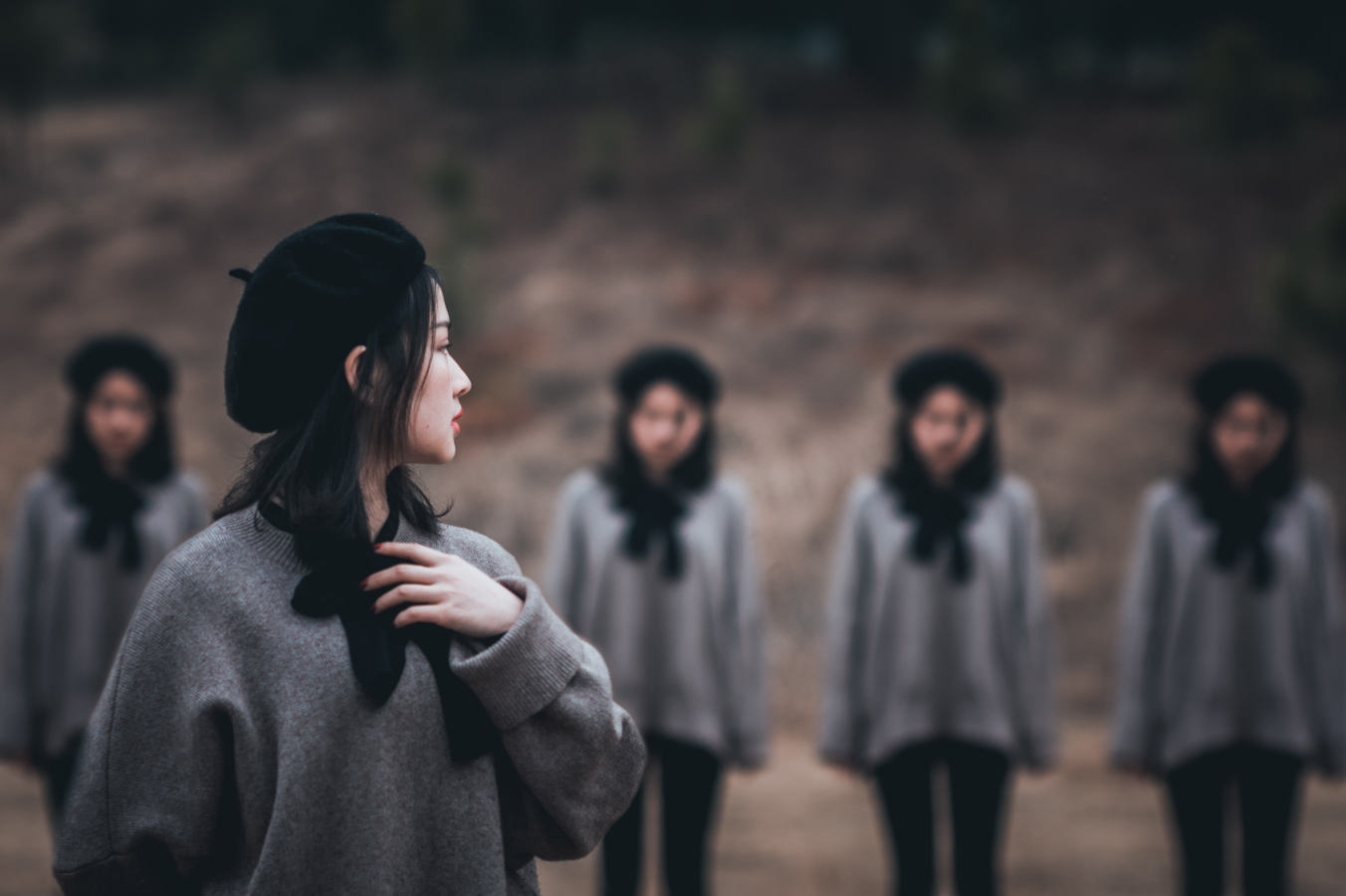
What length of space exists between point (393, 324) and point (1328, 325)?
37.5ft

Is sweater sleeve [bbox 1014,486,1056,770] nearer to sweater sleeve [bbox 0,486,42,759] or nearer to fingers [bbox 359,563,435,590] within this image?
fingers [bbox 359,563,435,590]

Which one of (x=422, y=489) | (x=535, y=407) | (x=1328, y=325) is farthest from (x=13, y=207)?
(x=422, y=489)

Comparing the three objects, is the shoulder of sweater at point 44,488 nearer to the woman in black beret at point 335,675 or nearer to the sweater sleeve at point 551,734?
the woman in black beret at point 335,675

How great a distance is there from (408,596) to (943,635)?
291cm

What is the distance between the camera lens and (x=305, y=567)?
1787 mm

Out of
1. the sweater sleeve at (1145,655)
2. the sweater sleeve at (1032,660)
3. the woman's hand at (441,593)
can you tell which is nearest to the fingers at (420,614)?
the woman's hand at (441,593)

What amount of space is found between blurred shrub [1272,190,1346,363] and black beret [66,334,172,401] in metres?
10.3

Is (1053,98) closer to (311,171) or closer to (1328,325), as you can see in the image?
(1328,325)

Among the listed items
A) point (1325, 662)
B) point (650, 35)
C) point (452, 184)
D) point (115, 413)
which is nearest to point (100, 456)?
point (115, 413)

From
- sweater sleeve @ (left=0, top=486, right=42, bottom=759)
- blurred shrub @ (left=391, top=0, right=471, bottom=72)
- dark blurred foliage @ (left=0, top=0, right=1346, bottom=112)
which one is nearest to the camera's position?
sweater sleeve @ (left=0, top=486, right=42, bottom=759)

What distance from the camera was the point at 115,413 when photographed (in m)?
4.59

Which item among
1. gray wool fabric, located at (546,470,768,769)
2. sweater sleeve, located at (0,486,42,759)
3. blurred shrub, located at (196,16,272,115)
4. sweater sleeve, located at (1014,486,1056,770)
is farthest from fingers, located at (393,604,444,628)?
blurred shrub, located at (196,16,272,115)

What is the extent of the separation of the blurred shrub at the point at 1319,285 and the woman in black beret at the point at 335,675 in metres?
11.1

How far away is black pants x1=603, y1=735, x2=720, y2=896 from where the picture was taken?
4.23 m
